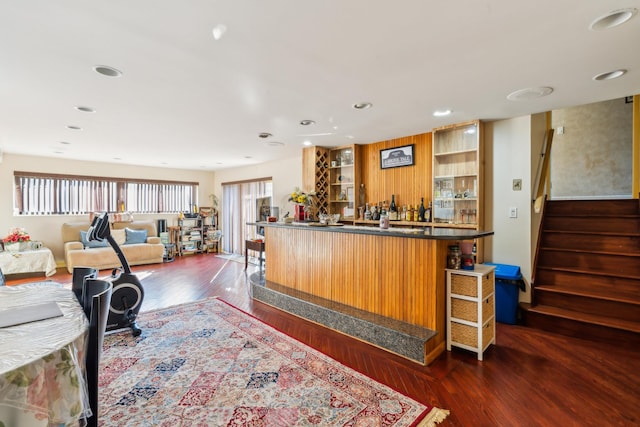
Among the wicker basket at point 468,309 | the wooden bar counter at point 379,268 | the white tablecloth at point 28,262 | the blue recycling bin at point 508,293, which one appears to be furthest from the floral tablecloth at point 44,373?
the white tablecloth at point 28,262

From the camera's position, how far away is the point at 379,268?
297cm

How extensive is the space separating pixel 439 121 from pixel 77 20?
368 centimetres

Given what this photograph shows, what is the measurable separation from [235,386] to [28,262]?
5.84 m

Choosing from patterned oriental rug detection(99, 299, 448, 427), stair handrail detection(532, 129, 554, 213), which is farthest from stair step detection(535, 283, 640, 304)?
patterned oriental rug detection(99, 299, 448, 427)

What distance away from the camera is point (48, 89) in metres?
2.70

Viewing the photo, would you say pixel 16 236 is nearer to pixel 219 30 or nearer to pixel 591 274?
pixel 219 30

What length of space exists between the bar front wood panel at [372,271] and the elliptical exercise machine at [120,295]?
181cm

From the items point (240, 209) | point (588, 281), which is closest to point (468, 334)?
point (588, 281)

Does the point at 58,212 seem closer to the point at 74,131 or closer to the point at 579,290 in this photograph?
the point at 74,131

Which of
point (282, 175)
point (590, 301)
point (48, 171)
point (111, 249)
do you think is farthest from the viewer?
point (282, 175)

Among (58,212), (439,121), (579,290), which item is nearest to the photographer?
(579,290)

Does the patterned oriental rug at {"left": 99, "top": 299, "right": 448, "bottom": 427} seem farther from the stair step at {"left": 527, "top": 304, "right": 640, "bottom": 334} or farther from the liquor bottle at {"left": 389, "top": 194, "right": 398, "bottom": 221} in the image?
the liquor bottle at {"left": 389, "top": 194, "right": 398, "bottom": 221}

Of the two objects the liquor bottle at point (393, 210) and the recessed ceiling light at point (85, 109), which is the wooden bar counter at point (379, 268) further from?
the recessed ceiling light at point (85, 109)

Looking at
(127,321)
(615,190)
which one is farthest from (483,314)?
(615,190)
